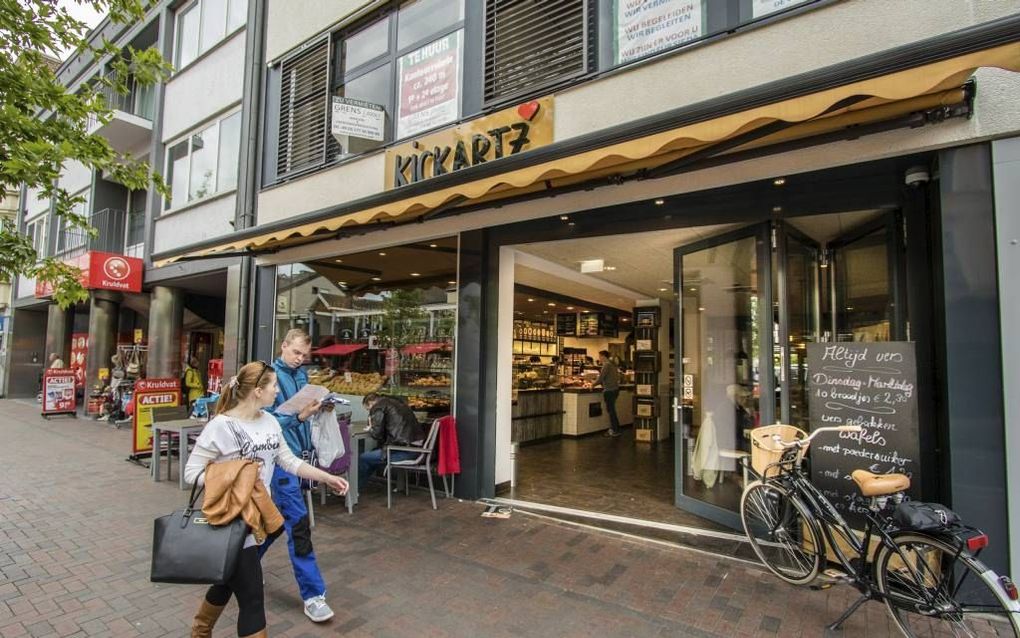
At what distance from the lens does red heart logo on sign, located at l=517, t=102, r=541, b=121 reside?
5828 millimetres

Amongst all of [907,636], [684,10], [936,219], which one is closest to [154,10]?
[684,10]

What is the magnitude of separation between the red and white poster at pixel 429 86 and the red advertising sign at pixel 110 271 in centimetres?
957

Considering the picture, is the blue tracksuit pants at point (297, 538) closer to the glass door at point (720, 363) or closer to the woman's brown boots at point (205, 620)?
the woman's brown boots at point (205, 620)

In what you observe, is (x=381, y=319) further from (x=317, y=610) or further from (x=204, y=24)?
(x=204, y=24)

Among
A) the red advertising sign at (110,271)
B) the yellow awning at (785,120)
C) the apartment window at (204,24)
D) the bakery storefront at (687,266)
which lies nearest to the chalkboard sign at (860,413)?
the bakery storefront at (687,266)

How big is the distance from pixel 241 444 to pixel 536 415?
788 centimetres

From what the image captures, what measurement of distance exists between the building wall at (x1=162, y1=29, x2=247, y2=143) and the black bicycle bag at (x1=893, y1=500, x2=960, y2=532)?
39.7ft

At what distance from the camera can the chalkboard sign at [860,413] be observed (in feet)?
12.5

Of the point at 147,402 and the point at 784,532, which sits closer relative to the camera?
the point at 784,532

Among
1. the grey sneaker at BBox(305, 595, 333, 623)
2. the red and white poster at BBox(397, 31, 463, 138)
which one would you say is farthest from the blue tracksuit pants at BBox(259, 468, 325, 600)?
the red and white poster at BBox(397, 31, 463, 138)

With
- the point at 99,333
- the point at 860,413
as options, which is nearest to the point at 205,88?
the point at 99,333

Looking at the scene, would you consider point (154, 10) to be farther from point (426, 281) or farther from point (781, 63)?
point (781, 63)

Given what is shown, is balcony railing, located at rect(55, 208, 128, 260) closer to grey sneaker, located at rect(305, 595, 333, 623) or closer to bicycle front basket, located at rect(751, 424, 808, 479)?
grey sneaker, located at rect(305, 595, 333, 623)

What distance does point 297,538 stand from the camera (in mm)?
3367
